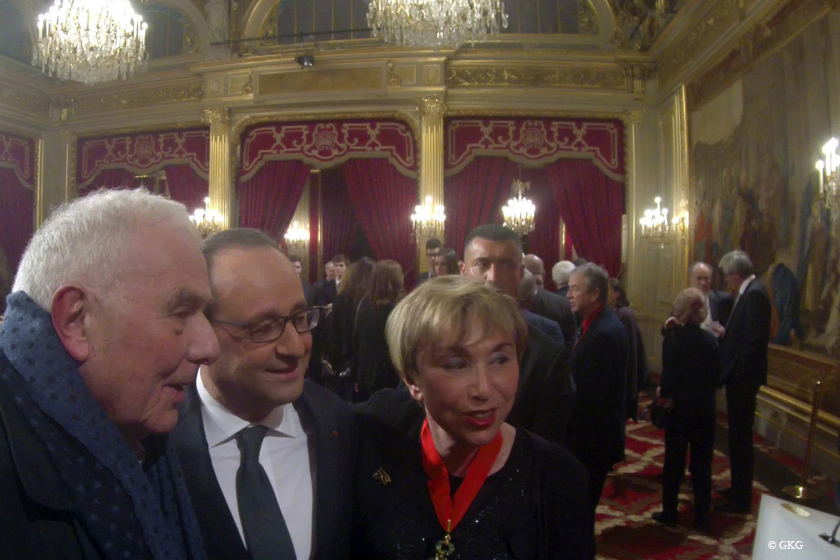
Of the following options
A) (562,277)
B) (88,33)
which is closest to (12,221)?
(88,33)

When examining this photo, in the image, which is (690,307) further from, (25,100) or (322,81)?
(25,100)

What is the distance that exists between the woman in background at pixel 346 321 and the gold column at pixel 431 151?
4.44 metres

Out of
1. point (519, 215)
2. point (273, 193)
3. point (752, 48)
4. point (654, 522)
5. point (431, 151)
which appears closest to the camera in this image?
point (654, 522)

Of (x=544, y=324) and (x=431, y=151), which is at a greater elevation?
(x=431, y=151)

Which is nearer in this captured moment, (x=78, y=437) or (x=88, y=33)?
(x=78, y=437)

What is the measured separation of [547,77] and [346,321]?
6.05 meters

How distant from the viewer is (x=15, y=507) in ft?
2.44

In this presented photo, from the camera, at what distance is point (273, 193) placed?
31.8 ft

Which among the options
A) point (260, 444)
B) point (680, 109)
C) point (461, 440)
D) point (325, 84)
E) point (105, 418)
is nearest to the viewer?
point (105, 418)

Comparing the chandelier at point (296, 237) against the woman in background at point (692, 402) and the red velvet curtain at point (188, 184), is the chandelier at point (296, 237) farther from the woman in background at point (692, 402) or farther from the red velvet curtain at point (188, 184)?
the woman in background at point (692, 402)

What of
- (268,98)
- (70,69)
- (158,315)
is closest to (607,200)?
(268,98)

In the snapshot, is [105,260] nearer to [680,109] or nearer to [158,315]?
[158,315]

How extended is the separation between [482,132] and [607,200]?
2.14 meters

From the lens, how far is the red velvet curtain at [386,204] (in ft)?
30.8
